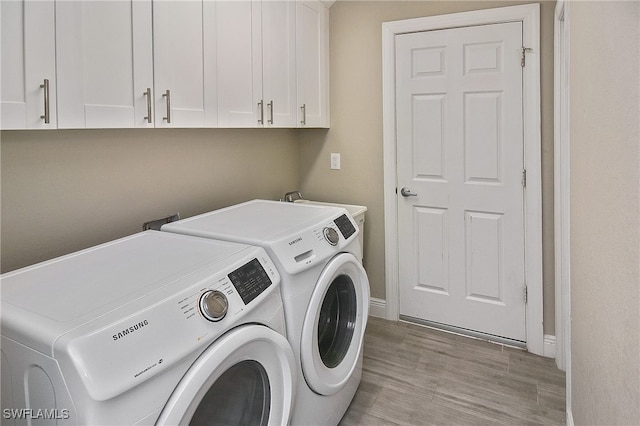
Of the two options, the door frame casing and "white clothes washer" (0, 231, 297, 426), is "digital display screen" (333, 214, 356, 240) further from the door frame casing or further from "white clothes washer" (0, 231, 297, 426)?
the door frame casing

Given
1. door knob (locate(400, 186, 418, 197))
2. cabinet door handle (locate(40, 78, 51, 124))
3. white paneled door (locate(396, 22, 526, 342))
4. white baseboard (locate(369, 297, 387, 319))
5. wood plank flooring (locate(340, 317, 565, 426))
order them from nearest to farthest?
cabinet door handle (locate(40, 78, 51, 124)) < wood plank flooring (locate(340, 317, 565, 426)) < white paneled door (locate(396, 22, 526, 342)) < door knob (locate(400, 186, 418, 197)) < white baseboard (locate(369, 297, 387, 319))

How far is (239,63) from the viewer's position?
215cm

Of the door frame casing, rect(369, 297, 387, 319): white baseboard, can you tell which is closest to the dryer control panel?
the door frame casing

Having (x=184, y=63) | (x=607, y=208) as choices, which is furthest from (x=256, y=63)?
(x=607, y=208)

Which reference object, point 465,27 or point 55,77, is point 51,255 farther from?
point 465,27

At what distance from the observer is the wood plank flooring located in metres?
A: 2.01

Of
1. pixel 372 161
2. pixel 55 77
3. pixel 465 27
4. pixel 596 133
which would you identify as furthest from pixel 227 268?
pixel 465 27

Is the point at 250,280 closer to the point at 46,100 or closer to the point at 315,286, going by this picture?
the point at 315,286

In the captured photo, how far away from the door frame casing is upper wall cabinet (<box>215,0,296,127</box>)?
67 centimetres

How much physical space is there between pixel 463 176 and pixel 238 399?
6.60 ft

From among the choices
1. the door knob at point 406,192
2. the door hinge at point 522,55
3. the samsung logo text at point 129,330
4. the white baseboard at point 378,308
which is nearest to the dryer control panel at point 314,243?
the samsung logo text at point 129,330

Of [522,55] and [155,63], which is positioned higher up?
[522,55]

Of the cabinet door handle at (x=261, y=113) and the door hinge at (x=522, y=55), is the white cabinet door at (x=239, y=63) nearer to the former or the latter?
the cabinet door handle at (x=261, y=113)

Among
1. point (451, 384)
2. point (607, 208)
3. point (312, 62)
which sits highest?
point (312, 62)
